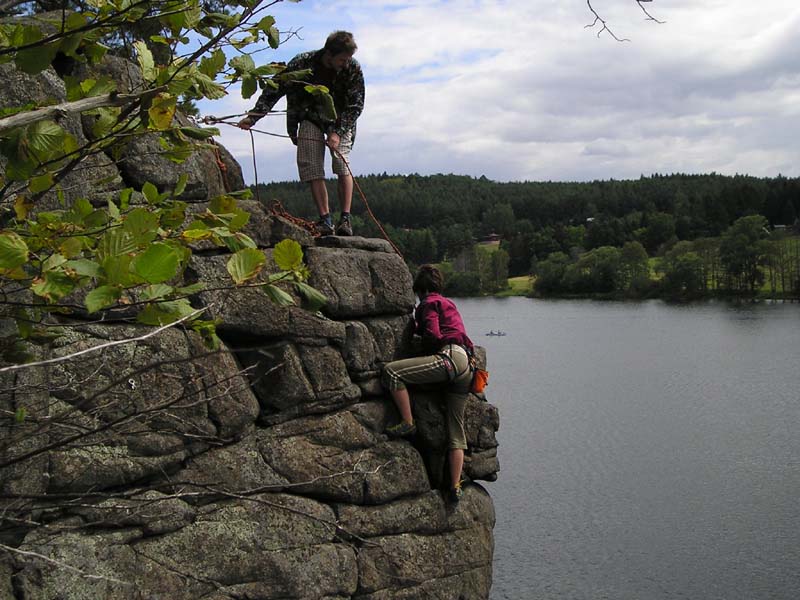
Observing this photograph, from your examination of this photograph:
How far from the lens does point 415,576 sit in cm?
955

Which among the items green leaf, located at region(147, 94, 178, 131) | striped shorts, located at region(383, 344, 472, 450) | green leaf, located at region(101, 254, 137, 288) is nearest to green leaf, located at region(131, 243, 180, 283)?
green leaf, located at region(101, 254, 137, 288)

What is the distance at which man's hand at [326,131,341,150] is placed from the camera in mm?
9777

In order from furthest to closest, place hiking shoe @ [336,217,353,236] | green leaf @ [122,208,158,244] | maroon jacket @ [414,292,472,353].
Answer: hiking shoe @ [336,217,353,236], maroon jacket @ [414,292,472,353], green leaf @ [122,208,158,244]

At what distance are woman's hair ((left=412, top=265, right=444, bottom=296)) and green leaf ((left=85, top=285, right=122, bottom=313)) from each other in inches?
262

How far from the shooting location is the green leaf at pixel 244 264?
396 cm

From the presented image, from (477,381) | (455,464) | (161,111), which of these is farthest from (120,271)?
(455,464)

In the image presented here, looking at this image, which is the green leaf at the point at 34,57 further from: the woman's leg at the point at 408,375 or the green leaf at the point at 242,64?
the woman's leg at the point at 408,375

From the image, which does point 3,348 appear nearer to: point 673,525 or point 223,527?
point 223,527

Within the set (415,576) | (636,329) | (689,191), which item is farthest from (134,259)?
(689,191)

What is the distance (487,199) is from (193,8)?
131004 millimetres

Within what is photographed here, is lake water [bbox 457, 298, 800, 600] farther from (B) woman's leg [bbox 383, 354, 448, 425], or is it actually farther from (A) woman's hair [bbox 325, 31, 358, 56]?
(A) woman's hair [bbox 325, 31, 358, 56]

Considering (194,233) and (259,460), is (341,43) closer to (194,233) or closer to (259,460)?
(259,460)

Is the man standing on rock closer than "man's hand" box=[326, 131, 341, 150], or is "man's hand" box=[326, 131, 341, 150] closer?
the man standing on rock

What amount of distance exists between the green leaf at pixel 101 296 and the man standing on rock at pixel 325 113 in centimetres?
628
